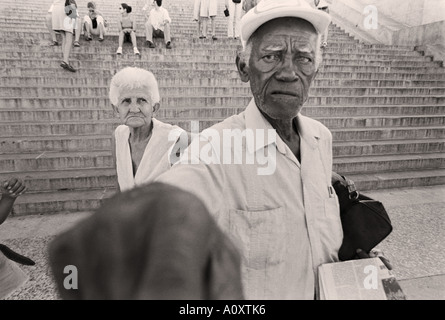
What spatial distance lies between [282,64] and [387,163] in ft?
16.3

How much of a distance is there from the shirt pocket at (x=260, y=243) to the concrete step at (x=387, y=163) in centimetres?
440

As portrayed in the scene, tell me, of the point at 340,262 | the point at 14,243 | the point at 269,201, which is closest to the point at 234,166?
the point at 269,201

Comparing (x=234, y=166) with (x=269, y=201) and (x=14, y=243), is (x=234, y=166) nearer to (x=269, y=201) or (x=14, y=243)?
(x=269, y=201)

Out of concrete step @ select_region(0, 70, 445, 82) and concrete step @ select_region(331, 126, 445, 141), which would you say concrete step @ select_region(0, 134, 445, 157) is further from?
concrete step @ select_region(0, 70, 445, 82)

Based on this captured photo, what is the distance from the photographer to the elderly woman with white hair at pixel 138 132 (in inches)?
81.5

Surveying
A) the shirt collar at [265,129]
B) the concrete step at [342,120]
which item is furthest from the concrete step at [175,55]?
the shirt collar at [265,129]

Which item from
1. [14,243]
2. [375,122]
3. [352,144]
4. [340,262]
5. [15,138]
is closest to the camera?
[340,262]

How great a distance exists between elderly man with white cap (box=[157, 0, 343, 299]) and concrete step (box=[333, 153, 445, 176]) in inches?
165

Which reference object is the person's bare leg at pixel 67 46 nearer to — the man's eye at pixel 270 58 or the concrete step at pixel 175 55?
the concrete step at pixel 175 55

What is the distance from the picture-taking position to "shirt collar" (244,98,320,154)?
1093 mm

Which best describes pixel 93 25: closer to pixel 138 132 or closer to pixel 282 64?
pixel 138 132

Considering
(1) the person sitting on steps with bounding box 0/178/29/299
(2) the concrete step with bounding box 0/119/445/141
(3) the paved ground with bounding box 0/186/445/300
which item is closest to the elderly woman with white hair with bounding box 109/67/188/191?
(3) the paved ground with bounding box 0/186/445/300

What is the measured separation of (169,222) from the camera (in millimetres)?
440
